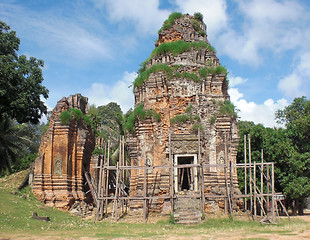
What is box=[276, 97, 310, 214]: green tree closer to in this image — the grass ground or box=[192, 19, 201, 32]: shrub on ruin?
the grass ground

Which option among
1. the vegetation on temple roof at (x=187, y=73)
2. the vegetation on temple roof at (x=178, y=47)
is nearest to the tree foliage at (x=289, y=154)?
the vegetation on temple roof at (x=187, y=73)

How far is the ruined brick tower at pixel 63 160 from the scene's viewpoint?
1973 centimetres

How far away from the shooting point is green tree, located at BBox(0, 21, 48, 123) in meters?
22.1

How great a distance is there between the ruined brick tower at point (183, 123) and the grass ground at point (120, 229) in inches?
85.6

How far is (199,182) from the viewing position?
16.6 metres

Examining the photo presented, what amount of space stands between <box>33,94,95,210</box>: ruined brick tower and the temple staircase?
6.80m

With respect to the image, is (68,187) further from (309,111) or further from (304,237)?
(309,111)

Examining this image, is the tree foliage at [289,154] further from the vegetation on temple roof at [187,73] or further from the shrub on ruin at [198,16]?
the shrub on ruin at [198,16]

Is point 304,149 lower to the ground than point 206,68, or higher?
lower

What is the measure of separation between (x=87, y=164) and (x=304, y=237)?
15096mm

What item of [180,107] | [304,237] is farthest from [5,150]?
[304,237]

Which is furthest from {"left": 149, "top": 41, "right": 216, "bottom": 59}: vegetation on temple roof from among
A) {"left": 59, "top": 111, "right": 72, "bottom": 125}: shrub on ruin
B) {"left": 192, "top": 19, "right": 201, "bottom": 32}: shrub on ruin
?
{"left": 59, "top": 111, "right": 72, "bottom": 125}: shrub on ruin

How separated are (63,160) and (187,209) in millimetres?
8194

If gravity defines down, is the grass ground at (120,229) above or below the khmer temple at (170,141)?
below
